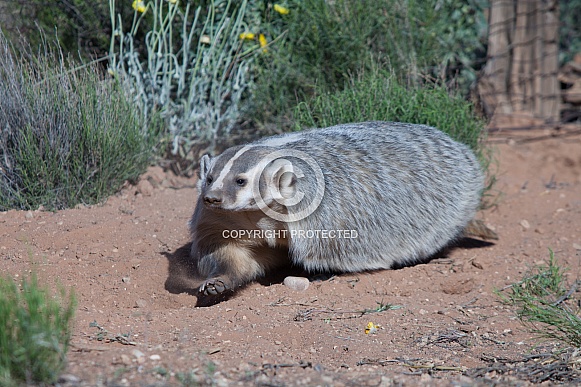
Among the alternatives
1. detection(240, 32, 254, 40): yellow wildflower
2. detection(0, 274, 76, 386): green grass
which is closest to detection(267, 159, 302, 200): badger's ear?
detection(0, 274, 76, 386): green grass

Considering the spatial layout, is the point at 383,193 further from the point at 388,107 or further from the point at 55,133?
the point at 55,133

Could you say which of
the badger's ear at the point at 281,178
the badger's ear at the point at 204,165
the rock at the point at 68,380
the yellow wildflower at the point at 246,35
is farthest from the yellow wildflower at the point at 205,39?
the rock at the point at 68,380

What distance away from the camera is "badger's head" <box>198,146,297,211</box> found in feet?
9.61

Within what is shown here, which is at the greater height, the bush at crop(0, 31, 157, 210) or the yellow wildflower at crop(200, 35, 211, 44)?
the yellow wildflower at crop(200, 35, 211, 44)

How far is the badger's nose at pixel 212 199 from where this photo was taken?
2854 millimetres

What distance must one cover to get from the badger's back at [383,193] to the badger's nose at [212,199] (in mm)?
449

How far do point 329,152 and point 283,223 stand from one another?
1.65ft

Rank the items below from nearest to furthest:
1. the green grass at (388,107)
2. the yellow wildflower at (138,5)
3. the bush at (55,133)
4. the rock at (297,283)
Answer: the rock at (297,283)
the bush at (55,133)
the green grass at (388,107)
the yellow wildflower at (138,5)

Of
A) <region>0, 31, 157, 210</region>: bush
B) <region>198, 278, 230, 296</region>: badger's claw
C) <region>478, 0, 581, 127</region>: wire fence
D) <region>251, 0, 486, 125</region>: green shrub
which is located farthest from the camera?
<region>478, 0, 581, 127</region>: wire fence

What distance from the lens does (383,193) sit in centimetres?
351

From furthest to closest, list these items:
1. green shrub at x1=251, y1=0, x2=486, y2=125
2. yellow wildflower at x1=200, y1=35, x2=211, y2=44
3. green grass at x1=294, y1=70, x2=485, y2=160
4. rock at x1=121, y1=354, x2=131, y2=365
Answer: green shrub at x1=251, y1=0, x2=486, y2=125, yellow wildflower at x1=200, y1=35, x2=211, y2=44, green grass at x1=294, y1=70, x2=485, y2=160, rock at x1=121, y1=354, x2=131, y2=365

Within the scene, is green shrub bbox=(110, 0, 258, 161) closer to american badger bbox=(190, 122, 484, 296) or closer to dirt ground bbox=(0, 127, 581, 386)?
dirt ground bbox=(0, 127, 581, 386)

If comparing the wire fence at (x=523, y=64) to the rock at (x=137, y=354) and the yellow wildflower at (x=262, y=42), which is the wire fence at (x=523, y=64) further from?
the rock at (x=137, y=354)

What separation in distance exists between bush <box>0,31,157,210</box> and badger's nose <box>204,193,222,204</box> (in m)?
1.27
